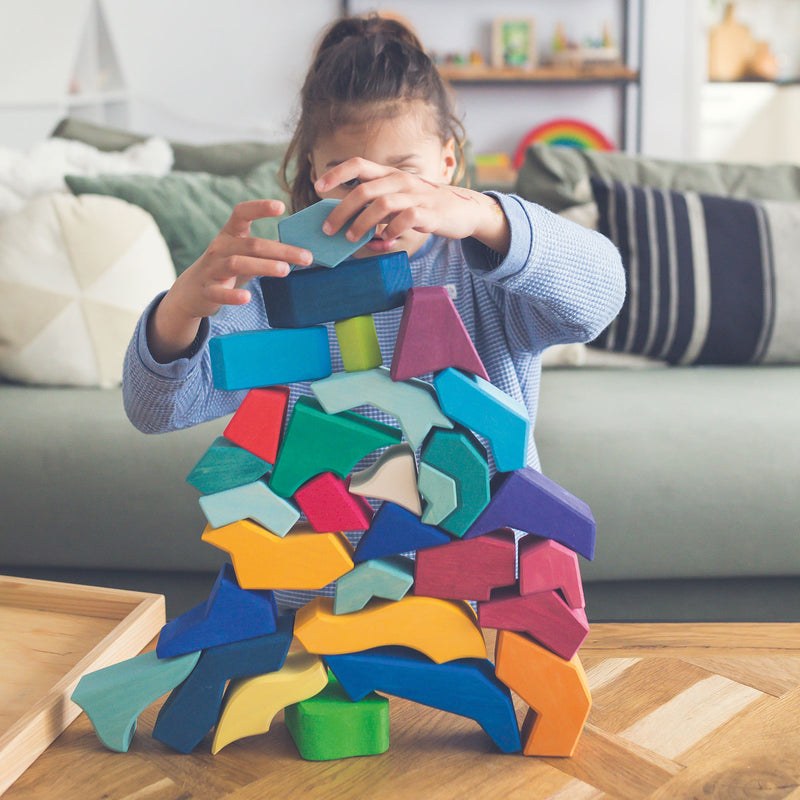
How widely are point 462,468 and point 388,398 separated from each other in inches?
2.7

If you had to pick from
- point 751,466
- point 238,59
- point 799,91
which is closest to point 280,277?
point 751,466

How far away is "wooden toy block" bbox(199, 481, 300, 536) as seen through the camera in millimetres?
591

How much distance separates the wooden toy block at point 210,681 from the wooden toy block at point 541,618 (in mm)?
148

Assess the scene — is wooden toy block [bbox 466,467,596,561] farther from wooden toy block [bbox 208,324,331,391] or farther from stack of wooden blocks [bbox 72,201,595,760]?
wooden toy block [bbox 208,324,331,391]

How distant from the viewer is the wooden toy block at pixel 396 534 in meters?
0.59

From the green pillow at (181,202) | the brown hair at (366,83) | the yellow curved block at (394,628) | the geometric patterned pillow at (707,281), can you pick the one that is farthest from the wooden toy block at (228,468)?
the geometric patterned pillow at (707,281)

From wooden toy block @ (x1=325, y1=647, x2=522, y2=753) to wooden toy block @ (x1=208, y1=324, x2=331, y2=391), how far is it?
20 centimetres

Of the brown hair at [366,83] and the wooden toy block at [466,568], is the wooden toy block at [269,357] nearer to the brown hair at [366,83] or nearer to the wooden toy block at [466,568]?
the wooden toy block at [466,568]

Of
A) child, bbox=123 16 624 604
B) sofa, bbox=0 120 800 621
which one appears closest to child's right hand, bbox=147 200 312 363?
child, bbox=123 16 624 604

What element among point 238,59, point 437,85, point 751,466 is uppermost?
point 238,59

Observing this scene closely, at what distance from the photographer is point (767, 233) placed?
1.72 meters

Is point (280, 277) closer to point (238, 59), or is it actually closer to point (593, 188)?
point (593, 188)

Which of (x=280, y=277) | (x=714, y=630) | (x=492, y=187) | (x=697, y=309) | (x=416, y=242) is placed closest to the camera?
(x=280, y=277)

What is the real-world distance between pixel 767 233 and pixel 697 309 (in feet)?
0.73
